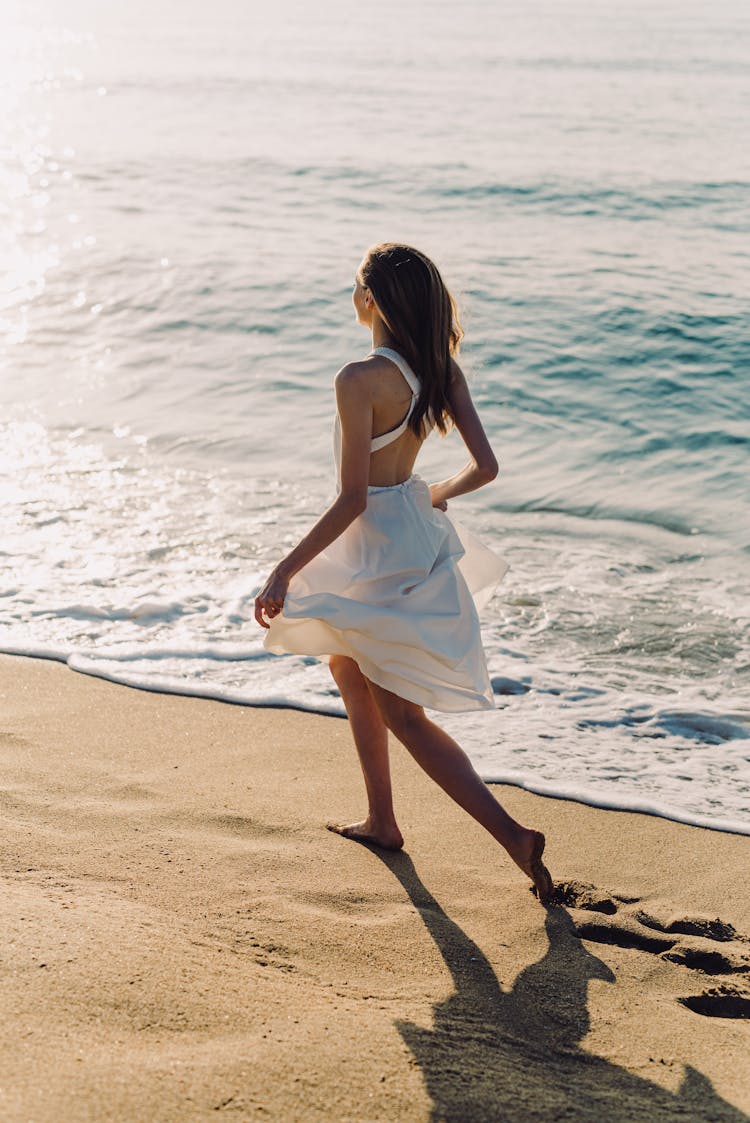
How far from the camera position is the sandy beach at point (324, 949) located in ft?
6.97

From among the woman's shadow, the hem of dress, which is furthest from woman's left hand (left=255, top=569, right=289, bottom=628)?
the woman's shadow

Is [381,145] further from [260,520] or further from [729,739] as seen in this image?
[729,739]

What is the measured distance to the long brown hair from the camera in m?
3.03

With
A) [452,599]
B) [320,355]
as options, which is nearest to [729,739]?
[452,599]

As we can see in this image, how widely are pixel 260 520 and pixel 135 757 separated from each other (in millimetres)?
3373

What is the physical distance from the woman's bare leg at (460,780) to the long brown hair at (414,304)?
900 mm

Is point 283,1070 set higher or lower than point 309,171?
lower

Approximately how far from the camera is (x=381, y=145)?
20.2 m

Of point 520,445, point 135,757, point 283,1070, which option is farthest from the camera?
point 520,445

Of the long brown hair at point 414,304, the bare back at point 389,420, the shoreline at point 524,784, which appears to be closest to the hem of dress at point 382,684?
the bare back at point 389,420

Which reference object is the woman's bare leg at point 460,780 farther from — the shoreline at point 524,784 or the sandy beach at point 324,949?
the shoreline at point 524,784

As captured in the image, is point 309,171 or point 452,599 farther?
point 309,171

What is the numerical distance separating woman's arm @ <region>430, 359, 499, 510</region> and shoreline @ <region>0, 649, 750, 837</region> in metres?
1.33

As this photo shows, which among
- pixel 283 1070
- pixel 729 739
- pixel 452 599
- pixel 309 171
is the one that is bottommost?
pixel 729 739
